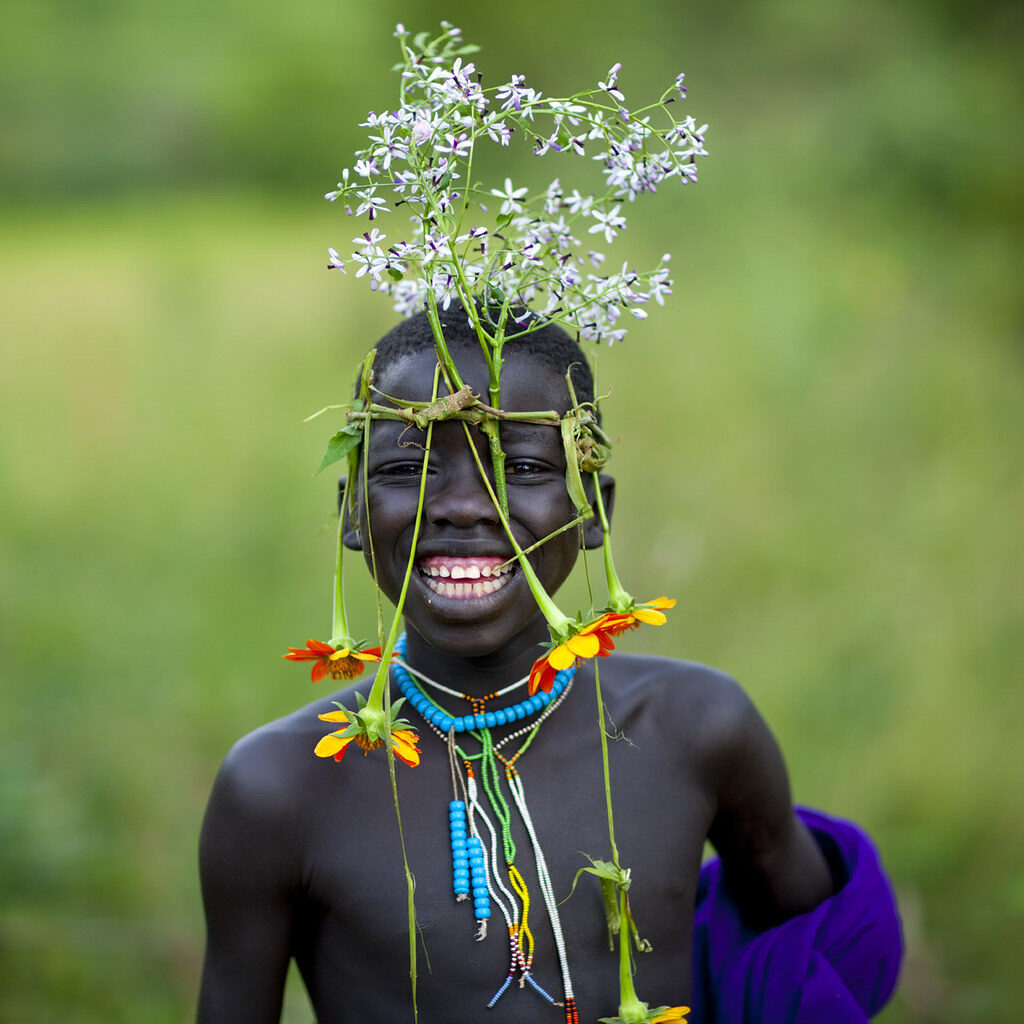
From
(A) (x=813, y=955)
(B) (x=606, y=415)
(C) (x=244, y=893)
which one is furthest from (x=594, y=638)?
(B) (x=606, y=415)

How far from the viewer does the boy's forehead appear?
147 centimetres

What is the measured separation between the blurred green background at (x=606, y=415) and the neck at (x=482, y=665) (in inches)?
59.2

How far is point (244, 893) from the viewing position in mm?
1527

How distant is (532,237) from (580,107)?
166mm

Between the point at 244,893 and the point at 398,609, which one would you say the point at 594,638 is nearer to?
the point at 398,609

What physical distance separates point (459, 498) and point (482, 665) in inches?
10.4

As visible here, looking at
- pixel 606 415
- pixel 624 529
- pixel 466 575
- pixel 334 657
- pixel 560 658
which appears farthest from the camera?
pixel 606 415

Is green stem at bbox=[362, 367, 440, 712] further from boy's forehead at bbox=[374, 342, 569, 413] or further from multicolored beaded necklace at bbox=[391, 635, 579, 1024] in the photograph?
multicolored beaded necklace at bbox=[391, 635, 579, 1024]

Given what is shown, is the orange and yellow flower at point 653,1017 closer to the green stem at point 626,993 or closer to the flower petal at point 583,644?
the green stem at point 626,993

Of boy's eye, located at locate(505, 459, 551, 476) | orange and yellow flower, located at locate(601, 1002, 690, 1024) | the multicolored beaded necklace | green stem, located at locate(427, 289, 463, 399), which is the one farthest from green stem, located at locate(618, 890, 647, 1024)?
green stem, located at locate(427, 289, 463, 399)

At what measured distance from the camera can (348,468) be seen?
1506 millimetres

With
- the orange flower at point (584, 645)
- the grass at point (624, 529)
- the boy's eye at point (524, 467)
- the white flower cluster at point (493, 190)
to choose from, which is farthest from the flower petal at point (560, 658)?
the grass at point (624, 529)

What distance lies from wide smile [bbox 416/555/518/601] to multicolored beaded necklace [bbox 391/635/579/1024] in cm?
17

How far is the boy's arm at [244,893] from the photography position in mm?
1524
